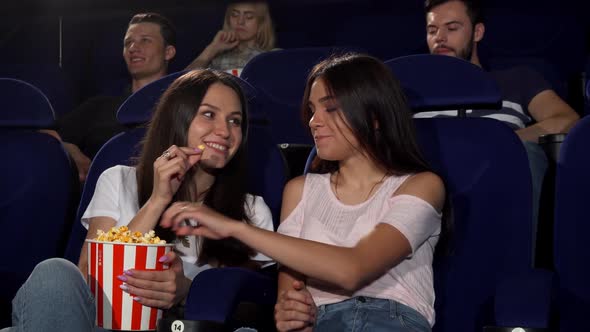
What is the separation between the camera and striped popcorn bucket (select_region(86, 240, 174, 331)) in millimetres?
1482

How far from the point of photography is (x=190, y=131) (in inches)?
77.4

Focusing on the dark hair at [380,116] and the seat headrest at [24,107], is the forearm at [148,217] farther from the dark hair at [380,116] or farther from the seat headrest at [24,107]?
the seat headrest at [24,107]

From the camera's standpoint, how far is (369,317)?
165cm

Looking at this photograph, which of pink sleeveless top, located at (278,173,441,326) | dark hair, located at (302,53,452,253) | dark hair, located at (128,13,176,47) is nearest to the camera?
pink sleeveless top, located at (278,173,441,326)

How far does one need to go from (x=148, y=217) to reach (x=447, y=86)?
2.19 ft

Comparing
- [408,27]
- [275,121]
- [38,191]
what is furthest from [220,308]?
[408,27]

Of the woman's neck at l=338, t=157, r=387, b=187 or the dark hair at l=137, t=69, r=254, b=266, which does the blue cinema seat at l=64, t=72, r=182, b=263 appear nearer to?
the dark hair at l=137, t=69, r=254, b=266

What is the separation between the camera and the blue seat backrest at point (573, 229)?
1.79m

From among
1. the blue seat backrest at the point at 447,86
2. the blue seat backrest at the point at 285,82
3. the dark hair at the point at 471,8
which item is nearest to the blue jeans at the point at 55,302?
the blue seat backrest at the point at 447,86

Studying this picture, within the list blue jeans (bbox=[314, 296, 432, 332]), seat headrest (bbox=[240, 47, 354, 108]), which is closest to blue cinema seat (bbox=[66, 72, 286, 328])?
blue jeans (bbox=[314, 296, 432, 332])

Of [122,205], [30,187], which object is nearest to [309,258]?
[122,205]

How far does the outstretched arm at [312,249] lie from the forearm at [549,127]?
112 cm

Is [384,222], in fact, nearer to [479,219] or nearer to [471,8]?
[479,219]

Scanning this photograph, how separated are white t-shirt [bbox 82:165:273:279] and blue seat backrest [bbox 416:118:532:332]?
1.29 ft
